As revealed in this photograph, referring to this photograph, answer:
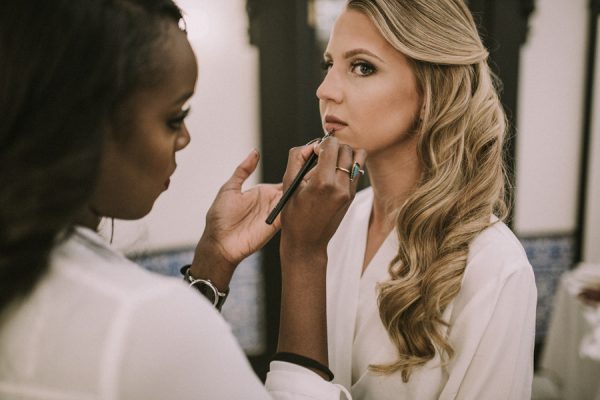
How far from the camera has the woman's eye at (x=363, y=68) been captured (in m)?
1.20

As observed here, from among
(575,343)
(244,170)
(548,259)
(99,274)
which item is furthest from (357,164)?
(548,259)

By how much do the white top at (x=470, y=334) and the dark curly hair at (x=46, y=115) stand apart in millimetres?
832

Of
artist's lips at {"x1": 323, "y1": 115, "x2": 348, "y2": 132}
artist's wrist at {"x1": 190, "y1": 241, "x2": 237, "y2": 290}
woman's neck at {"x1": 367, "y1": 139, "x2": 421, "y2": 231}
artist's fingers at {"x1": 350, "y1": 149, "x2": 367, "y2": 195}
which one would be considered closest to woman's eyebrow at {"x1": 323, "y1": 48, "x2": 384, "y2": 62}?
artist's lips at {"x1": 323, "y1": 115, "x2": 348, "y2": 132}

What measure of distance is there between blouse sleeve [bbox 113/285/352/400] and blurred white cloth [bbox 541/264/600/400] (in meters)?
2.01

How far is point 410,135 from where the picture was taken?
127 centimetres

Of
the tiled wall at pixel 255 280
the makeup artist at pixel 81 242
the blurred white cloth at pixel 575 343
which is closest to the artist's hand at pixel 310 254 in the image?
the makeup artist at pixel 81 242

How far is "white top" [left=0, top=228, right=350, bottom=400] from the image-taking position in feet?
1.47

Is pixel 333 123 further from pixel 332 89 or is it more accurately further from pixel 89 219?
pixel 89 219

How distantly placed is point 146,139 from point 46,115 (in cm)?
14

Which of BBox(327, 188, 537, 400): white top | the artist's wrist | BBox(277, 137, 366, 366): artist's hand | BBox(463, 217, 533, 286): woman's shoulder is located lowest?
BBox(327, 188, 537, 400): white top

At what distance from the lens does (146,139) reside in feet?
1.98

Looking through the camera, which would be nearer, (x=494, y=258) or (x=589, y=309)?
(x=494, y=258)

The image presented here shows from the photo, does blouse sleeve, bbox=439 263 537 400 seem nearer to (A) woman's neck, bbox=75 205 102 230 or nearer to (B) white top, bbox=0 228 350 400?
(B) white top, bbox=0 228 350 400

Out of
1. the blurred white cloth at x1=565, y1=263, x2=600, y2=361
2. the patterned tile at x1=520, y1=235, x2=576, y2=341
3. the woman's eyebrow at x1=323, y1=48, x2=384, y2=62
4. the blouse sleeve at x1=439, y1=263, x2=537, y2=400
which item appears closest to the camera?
the blouse sleeve at x1=439, y1=263, x2=537, y2=400
